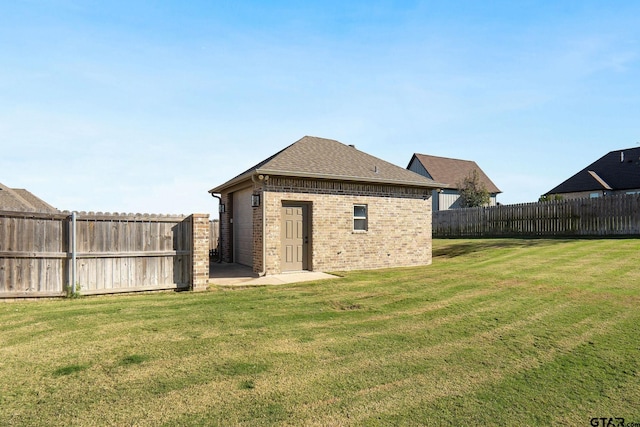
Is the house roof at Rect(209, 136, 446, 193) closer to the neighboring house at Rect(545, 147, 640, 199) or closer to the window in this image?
the window

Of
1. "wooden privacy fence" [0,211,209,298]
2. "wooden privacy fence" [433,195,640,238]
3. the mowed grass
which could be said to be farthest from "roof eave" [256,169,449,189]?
"wooden privacy fence" [433,195,640,238]

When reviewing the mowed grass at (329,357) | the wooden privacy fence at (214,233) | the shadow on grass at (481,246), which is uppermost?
the wooden privacy fence at (214,233)

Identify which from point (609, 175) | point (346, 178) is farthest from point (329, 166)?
point (609, 175)

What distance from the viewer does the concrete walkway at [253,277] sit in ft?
34.7

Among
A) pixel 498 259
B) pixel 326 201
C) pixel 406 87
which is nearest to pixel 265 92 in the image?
pixel 326 201

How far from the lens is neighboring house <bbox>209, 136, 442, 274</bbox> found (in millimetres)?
12055

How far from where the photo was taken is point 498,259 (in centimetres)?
1368

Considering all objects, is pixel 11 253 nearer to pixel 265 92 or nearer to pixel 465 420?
pixel 265 92

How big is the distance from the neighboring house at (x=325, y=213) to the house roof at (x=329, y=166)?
0.13 feet

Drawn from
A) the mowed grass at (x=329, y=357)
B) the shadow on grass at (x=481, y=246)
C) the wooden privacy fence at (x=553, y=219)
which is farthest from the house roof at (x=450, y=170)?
the mowed grass at (x=329, y=357)

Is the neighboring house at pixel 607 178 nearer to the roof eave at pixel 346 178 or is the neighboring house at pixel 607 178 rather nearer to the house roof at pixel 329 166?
the roof eave at pixel 346 178

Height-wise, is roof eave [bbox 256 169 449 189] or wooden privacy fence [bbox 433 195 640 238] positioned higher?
roof eave [bbox 256 169 449 189]

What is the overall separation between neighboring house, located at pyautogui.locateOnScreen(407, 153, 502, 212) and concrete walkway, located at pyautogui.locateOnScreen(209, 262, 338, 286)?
24.5 meters

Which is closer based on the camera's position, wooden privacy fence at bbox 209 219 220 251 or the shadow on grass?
the shadow on grass
